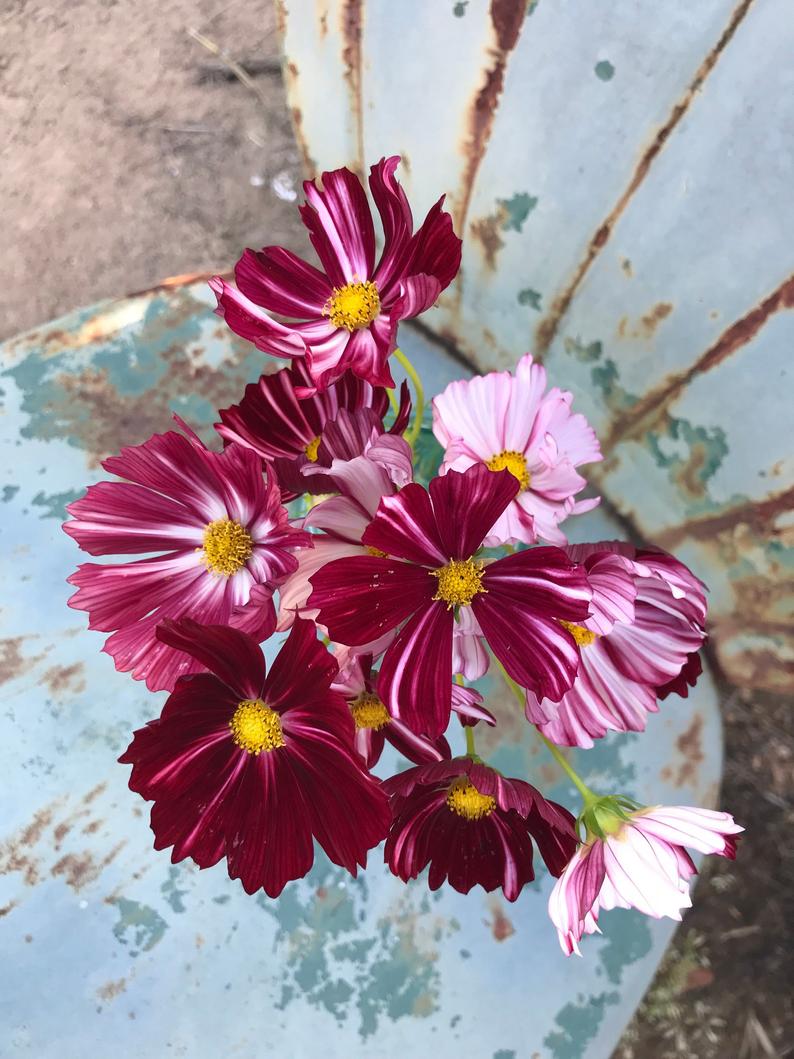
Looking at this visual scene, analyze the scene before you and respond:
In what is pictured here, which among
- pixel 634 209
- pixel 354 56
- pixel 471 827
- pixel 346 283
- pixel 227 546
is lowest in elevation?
pixel 471 827

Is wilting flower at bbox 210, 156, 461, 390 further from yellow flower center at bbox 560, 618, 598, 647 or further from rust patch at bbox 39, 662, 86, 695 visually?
rust patch at bbox 39, 662, 86, 695

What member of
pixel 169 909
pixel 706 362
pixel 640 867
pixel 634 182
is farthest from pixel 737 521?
pixel 169 909

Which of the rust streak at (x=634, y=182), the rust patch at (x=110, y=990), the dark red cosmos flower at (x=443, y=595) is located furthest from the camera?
the rust patch at (x=110, y=990)

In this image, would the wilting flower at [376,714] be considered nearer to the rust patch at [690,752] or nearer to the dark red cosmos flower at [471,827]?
the dark red cosmos flower at [471,827]

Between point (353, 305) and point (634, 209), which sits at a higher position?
point (634, 209)

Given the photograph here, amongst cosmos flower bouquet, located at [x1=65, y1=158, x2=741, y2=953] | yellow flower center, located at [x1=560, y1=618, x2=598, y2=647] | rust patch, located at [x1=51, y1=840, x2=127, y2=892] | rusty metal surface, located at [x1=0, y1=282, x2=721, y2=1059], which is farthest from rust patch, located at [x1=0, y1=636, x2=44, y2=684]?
yellow flower center, located at [x1=560, y1=618, x2=598, y2=647]

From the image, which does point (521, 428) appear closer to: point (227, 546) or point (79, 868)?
point (227, 546)

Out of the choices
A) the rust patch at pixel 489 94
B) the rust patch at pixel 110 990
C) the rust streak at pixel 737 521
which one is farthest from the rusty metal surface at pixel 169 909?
the rust patch at pixel 489 94
